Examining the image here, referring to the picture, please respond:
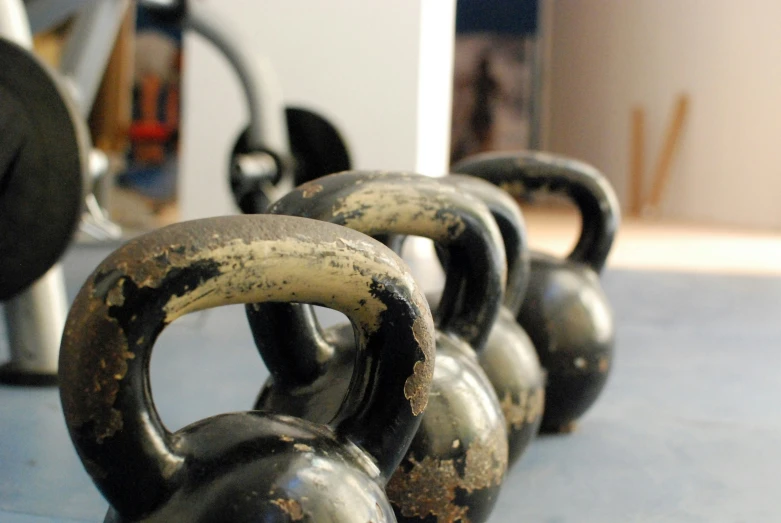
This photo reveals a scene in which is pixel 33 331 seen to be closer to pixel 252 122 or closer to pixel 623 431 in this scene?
pixel 252 122

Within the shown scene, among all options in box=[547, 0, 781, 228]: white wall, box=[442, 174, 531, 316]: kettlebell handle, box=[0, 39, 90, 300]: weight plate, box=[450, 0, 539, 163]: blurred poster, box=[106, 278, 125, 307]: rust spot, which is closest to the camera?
box=[106, 278, 125, 307]: rust spot

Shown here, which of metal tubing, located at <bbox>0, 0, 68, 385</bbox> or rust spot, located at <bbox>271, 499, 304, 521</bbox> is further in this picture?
metal tubing, located at <bbox>0, 0, 68, 385</bbox>

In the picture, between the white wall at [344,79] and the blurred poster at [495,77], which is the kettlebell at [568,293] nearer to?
the white wall at [344,79]

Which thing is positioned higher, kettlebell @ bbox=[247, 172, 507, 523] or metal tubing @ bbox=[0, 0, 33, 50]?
metal tubing @ bbox=[0, 0, 33, 50]

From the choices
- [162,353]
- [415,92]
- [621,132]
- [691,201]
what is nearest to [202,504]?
[162,353]

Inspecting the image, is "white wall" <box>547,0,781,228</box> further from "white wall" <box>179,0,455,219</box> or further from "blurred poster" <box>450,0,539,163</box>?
"white wall" <box>179,0,455,219</box>

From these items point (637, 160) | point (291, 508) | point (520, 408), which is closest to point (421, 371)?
point (291, 508)

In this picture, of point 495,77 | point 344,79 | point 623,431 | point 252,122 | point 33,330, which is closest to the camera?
point 623,431

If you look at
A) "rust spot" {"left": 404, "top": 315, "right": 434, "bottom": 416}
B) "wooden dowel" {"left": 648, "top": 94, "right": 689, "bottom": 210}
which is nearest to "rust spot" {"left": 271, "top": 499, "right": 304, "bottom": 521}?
"rust spot" {"left": 404, "top": 315, "right": 434, "bottom": 416}

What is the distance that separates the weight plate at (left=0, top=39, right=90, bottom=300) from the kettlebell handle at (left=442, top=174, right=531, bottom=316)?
1.53 feet

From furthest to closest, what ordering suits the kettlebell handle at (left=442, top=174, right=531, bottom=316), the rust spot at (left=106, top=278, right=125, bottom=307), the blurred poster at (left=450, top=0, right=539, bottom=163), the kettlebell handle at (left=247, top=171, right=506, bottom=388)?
1. the blurred poster at (left=450, top=0, right=539, bottom=163)
2. the kettlebell handle at (left=442, top=174, right=531, bottom=316)
3. the kettlebell handle at (left=247, top=171, right=506, bottom=388)
4. the rust spot at (left=106, top=278, right=125, bottom=307)

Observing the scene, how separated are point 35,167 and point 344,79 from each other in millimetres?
2253

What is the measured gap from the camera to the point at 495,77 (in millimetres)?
5992

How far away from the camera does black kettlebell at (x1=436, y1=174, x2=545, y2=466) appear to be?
0.86 metres
